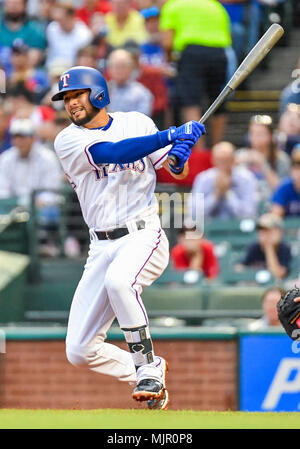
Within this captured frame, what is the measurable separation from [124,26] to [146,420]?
6.87 metres

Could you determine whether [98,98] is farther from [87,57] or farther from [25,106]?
[87,57]

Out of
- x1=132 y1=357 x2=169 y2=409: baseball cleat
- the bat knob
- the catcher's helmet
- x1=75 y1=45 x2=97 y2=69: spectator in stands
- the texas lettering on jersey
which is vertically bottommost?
x1=132 y1=357 x2=169 y2=409: baseball cleat

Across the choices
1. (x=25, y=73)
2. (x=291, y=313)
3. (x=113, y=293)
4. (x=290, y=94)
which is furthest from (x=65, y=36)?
(x=291, y=313)

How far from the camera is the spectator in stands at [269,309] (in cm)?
780

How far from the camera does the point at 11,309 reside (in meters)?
8.74

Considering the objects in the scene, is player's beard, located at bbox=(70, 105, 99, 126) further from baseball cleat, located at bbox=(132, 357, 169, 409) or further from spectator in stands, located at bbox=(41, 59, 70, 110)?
spectator in stands, located at bbox=(41, 59, 70, 110)

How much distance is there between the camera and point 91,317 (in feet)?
18.3

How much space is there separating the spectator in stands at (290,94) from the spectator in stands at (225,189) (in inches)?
33.3

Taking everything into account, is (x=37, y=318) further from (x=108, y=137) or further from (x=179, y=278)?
(x=108, y=137)

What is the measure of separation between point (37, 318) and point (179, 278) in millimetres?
1220

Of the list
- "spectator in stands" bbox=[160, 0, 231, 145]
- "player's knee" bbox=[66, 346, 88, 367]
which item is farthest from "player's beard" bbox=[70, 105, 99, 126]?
"spectator in stands" bbox=[160, 0, 231, 145]

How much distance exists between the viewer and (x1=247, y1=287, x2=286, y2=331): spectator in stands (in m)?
7.80

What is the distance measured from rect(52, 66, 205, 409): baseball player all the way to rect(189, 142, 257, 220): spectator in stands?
10.5 feet

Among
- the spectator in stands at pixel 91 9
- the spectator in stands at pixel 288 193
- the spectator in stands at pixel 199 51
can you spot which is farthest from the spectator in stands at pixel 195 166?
the spectator in stands at pixel 91 9
